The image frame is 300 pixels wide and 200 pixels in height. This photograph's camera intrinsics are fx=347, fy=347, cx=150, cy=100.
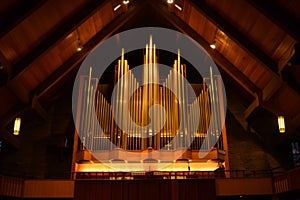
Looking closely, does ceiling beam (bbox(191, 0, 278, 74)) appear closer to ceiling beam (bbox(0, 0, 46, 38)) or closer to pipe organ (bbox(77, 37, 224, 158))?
pipe organ (bbox(77, 37, 224, 158))

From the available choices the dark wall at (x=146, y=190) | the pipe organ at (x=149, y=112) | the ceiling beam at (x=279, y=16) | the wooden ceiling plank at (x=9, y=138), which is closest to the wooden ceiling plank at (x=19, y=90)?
the wooden ceiling plank at (x=9, y=138)

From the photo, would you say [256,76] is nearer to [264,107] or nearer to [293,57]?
[264,107]

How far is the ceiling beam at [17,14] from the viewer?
28.7ft

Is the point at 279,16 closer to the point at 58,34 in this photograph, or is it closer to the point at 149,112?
the point at 149,112

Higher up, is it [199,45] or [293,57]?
[199,45]

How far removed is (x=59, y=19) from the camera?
10305 millimetres

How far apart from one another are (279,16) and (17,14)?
6.77 metres

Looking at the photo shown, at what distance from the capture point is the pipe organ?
11.7 meters

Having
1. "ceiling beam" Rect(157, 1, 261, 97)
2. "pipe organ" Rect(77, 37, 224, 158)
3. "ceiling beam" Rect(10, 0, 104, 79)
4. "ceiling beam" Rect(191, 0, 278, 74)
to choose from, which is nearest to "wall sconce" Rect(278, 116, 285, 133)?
"ceiling beam" Rect(157, 1, 261, 97)

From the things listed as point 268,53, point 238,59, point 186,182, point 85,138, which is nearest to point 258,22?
point 268,53

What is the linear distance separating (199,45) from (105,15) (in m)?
3.57

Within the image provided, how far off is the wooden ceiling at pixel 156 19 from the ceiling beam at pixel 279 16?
0.02 meters

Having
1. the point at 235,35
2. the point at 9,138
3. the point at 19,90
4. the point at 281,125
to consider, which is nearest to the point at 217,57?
the point at 235,35

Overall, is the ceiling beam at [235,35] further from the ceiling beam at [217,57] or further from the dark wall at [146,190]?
the dark wall at [146,190]
